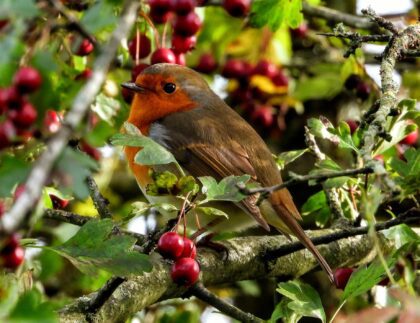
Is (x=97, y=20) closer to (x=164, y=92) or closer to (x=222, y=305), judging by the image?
(x=222, y=305)

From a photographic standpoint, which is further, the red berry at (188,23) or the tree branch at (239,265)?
the red berry at (188,23)

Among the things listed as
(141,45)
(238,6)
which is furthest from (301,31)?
(141,45)

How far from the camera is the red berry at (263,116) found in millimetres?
5426

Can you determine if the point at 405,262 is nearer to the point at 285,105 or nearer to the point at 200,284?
the point at 200,284

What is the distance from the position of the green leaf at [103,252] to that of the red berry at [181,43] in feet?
5.09

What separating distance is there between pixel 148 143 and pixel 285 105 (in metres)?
3.22

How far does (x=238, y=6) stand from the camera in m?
3.92

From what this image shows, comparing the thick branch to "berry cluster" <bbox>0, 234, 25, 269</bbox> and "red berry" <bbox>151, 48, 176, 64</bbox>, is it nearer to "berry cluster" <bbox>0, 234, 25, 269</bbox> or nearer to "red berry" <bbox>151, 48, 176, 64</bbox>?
"berry cluster" <bbox>0, 234, 25, 269</bbox>

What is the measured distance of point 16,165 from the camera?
5.36ft

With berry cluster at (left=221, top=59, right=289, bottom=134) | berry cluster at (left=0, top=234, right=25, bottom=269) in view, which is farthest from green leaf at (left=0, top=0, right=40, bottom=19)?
berry cluster at (left=221, top=59, right=289, bottom=134)

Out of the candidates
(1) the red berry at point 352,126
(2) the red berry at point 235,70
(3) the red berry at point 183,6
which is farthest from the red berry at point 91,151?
(2) the red berry at point 235,70

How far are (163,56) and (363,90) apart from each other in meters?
1.11

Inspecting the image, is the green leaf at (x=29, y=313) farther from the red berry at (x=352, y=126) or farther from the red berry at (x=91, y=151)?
the red berry at (x=352, y=126)

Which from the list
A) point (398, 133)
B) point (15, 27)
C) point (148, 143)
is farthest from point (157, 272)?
point (15, 27)
